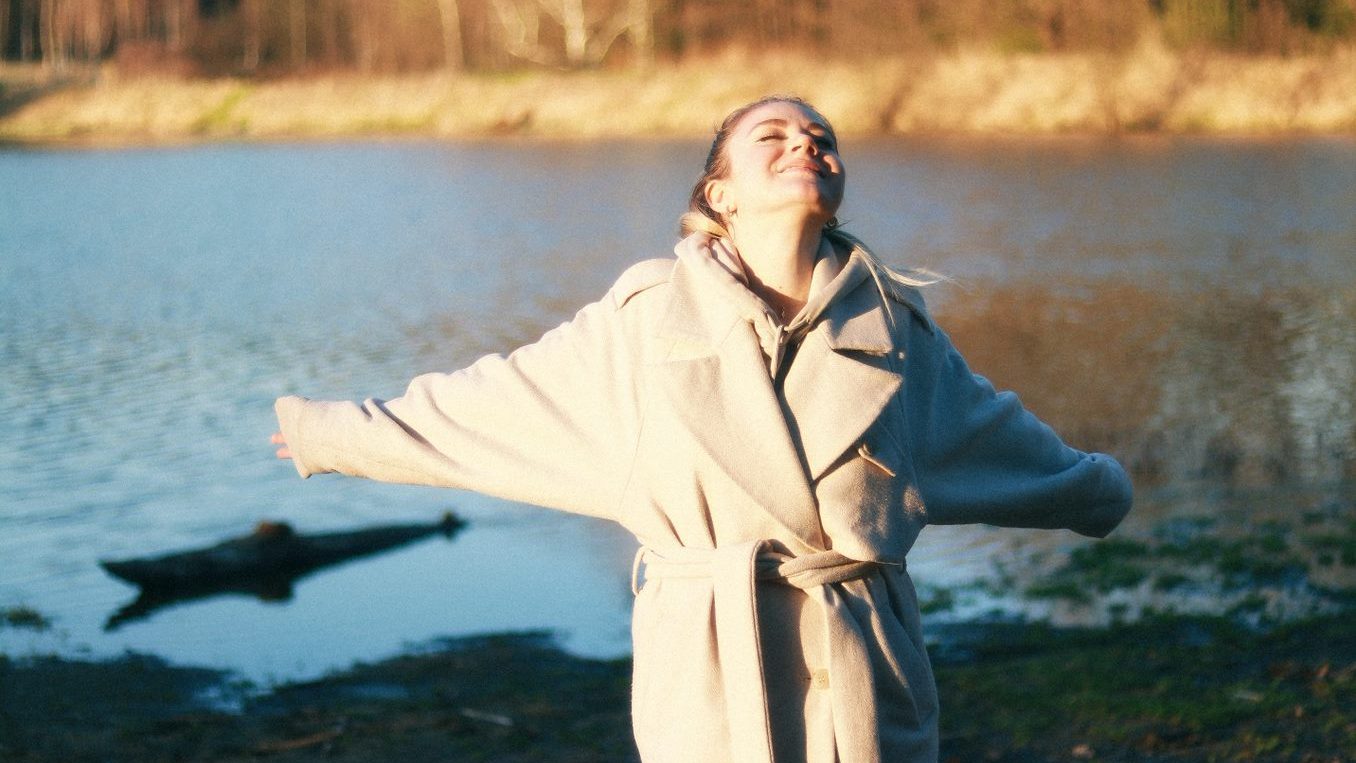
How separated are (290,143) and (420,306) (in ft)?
101

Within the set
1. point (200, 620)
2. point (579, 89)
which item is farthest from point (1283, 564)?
point (579, 89)

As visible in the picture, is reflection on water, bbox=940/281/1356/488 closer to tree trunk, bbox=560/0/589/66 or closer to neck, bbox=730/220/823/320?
neck, bbox=730/220/823/320

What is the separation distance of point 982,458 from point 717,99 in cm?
4299

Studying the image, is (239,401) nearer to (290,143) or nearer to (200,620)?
(200,620)

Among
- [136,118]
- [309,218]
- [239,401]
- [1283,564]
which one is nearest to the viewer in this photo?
[1283,564]

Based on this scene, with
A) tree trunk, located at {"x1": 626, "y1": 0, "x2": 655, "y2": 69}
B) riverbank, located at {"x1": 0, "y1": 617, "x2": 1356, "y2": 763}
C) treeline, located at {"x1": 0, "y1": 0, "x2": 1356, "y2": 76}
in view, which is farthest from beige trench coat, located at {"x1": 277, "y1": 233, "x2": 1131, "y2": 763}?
tree trunk, located at {"x1": 626, "y1": 0, "x2": 655, "y2": 69}

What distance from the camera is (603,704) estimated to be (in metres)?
6.43

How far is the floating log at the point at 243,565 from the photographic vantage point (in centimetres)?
897

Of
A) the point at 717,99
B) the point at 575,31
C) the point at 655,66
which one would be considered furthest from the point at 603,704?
the point at 575,31

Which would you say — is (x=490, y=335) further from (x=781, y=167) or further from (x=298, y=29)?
(x=298, y=29)

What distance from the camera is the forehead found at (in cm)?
282

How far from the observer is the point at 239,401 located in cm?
1438

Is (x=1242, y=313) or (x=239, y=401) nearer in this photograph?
(x=239, y=401)

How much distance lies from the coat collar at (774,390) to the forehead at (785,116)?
0.28 meters
